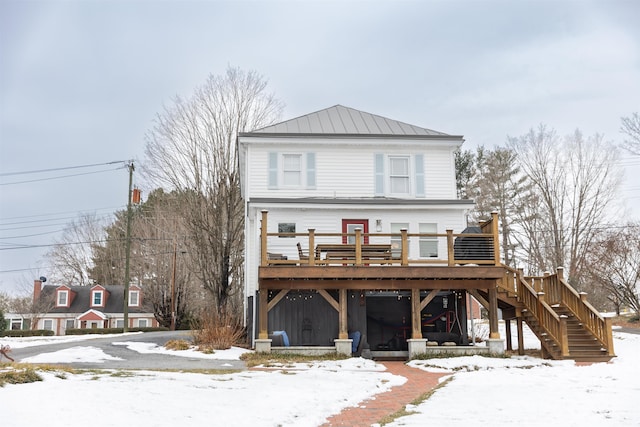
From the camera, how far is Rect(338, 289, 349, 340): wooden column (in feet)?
58.6

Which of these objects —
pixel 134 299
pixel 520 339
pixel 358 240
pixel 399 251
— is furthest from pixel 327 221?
pixel 134 299

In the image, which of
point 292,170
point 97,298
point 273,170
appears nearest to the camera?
point 273,170

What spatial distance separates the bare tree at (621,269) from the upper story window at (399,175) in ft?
43.6

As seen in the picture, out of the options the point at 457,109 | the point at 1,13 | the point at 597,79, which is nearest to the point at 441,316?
the point at 597,79

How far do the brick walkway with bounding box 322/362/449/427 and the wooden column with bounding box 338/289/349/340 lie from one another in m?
3.34

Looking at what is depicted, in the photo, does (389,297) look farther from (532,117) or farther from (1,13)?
(532,117)

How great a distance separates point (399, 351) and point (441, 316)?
2219 millimetres

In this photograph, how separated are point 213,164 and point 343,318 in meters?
11.3

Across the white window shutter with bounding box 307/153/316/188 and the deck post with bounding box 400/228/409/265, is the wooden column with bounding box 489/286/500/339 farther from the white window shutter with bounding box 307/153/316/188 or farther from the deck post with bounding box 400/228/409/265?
the white window shutter with bounding box 307/153/316/188

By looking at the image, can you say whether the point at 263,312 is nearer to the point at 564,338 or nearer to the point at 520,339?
the point at 520,339

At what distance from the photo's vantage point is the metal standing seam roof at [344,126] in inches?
887

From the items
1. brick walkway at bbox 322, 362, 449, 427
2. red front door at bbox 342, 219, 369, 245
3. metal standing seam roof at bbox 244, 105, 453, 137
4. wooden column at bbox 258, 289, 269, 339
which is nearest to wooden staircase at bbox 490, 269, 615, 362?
brick walkway at bbox 322, 362, 449, 427

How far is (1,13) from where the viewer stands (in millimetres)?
14352

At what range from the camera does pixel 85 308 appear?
157 ft
